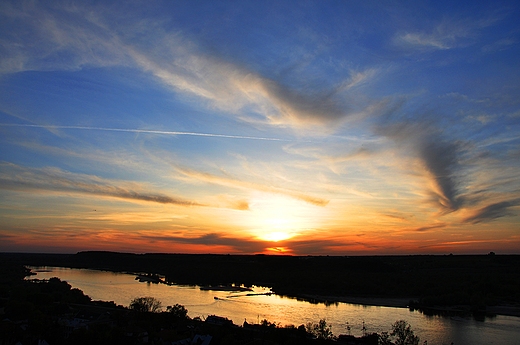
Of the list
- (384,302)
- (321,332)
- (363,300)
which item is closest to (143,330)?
(321,332)

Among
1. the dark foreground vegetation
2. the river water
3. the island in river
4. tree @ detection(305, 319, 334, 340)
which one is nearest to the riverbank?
the island in river

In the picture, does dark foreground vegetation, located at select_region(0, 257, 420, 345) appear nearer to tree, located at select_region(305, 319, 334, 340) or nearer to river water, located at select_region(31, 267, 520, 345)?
tree, located at select_region(305, 319, 334, 340)

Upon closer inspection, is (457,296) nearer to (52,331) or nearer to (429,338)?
(429,338)

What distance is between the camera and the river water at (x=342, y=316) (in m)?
33.7

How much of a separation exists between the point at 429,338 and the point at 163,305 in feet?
94.2

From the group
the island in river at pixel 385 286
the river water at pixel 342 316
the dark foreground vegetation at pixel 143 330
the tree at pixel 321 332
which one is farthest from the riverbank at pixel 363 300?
the tree at pixel 321 332

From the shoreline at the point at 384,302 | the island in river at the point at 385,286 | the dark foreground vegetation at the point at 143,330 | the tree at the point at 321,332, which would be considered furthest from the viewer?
the island in river at the point at 385,286

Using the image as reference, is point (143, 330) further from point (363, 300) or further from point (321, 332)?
point (363, 300)

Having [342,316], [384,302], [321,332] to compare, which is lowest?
[342,316]

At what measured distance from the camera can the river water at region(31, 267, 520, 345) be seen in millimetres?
33719

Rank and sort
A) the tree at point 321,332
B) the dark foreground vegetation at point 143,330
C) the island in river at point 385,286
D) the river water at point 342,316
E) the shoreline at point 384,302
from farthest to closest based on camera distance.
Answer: the island in river at point 385,286, the shoreline at point 384,302, the river water at point 342,316, the tree at point 321,332, the dark foreground vegetation at point 143,330

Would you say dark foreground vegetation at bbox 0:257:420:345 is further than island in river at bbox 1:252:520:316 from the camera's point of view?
No

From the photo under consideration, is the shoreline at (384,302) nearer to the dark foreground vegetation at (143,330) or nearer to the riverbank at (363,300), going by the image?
the riverbank at (363,300)

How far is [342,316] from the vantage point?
42188 millimetres
